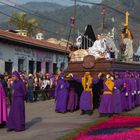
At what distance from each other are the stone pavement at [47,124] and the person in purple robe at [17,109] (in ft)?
0.77

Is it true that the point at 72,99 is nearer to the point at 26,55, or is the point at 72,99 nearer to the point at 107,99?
the point at 107,99

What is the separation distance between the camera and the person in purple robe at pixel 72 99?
903 inches

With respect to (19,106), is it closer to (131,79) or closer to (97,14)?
(131,79)

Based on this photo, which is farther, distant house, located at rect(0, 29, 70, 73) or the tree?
the tree

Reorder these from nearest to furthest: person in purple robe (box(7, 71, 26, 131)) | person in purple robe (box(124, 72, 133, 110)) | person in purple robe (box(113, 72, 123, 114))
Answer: person in purple robe (box(7, 71, 26, 131)) < person in purple robe (box(113, 72, 123, 114)) < person in purple robe (box(124, 72, 133, 110))

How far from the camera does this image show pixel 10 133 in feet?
52.0

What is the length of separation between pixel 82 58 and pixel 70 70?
1.01 metres

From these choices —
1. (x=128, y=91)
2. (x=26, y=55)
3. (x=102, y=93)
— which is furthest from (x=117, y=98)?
(x=26, y=55)

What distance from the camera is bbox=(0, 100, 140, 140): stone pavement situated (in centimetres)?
1495

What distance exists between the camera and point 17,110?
1630 centimetres

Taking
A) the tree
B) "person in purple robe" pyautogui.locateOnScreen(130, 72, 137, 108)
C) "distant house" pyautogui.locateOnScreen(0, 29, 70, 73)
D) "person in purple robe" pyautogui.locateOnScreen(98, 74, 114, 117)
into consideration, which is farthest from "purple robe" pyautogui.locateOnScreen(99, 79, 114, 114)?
the tree

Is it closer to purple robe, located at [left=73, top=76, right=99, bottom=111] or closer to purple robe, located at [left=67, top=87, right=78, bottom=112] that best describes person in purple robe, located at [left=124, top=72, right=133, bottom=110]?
purple robe, located at [left=73, top=76, right=99, bottom=111]

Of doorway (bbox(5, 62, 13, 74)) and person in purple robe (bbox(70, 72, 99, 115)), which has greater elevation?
doorway (bbox(5, 62, 13, 74))

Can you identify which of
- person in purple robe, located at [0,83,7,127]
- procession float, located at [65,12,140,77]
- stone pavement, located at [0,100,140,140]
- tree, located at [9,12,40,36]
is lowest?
stone pavement, located at [0,100,140,140]
